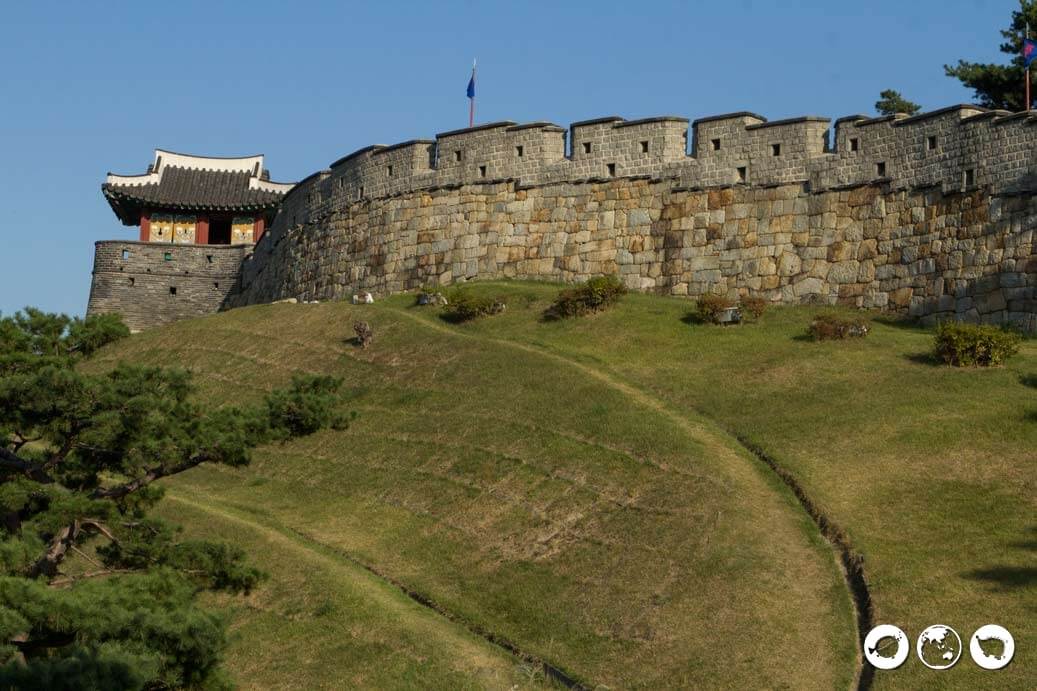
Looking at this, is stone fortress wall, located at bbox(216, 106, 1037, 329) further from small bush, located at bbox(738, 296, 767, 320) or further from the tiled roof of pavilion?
the tiled roof of pavilion

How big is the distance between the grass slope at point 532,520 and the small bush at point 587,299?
66cm

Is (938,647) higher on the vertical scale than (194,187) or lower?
lower

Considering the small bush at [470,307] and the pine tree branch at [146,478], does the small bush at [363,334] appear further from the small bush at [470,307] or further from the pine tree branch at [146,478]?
the pine tree branch at [146,478]

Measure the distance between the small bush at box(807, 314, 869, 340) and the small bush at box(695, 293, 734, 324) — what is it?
118 inches

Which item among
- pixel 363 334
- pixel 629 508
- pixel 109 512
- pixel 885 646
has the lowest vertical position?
pixel 885 646

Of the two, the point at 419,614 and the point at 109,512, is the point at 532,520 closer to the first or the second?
the point at 419,614

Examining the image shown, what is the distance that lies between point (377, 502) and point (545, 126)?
63.6ft

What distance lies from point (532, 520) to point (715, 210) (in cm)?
1773

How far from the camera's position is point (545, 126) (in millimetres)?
49344

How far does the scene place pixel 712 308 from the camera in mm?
41719

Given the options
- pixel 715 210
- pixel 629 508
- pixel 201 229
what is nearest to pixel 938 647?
pixel 629 508

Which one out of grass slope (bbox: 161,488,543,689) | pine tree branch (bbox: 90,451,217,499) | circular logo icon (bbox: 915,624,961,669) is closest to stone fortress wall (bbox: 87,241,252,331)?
grass slope (bbox: 161,488,543,689)

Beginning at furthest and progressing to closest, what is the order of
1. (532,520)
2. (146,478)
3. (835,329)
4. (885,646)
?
(835,329), (532,520), (146,478), (885,646)

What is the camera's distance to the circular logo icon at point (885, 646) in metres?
23.5
